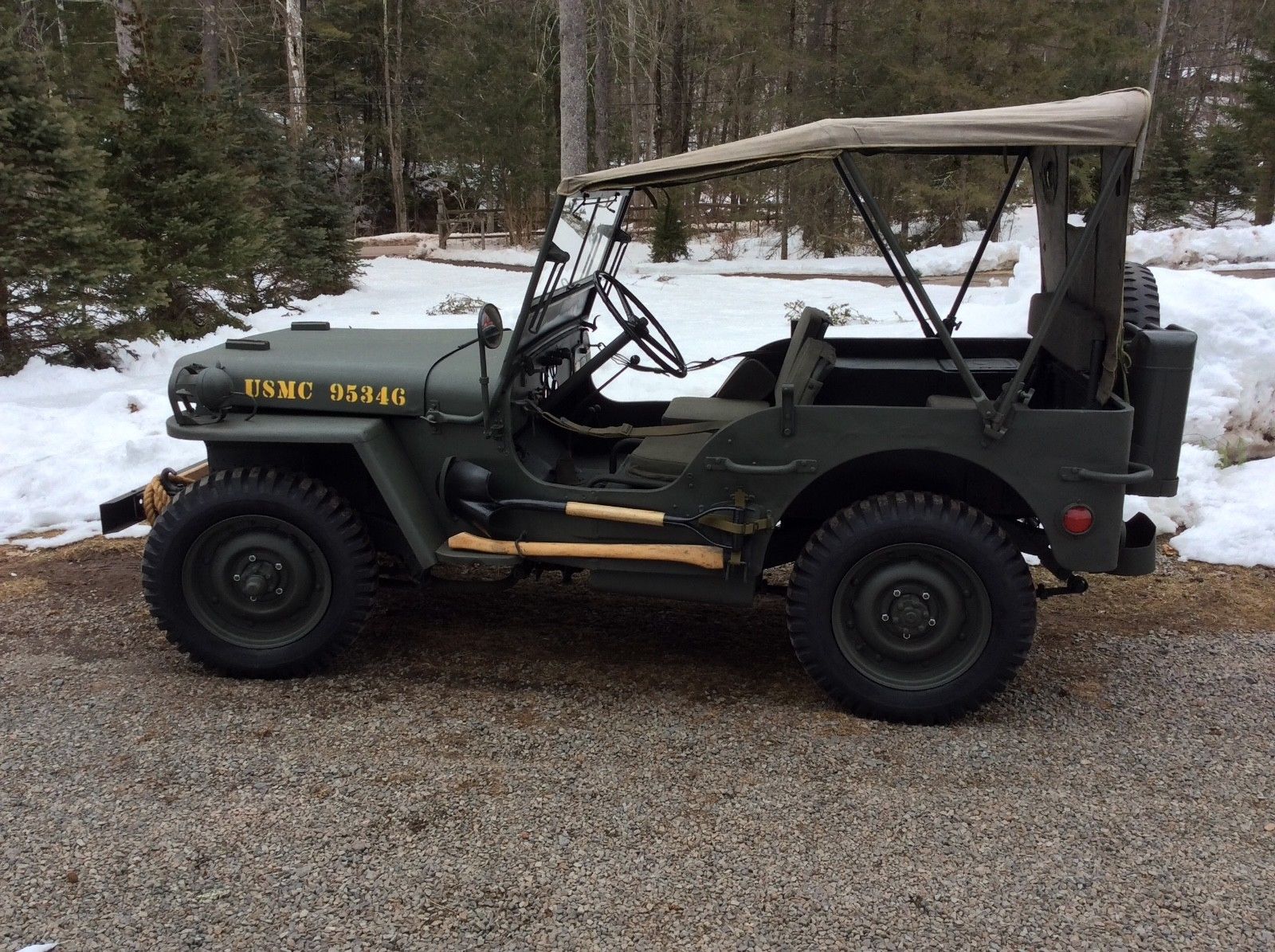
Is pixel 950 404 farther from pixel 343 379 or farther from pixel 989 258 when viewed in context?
pixel 989 258

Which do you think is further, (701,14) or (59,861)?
(701,14)

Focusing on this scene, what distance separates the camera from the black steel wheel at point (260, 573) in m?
3.56

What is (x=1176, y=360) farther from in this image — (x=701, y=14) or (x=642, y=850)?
(x=701, y=14)

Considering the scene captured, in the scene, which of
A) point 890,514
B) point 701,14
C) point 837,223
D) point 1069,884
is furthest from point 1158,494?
point 701,14

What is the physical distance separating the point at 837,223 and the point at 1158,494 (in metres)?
16.4

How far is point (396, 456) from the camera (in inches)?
143

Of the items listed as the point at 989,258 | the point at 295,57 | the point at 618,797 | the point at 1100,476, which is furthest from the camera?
the point at 295,57

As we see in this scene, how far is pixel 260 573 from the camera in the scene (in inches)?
142

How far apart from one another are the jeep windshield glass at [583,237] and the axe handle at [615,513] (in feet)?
2.58

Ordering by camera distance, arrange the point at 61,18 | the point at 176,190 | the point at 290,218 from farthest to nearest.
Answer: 1. the point at 61,18
2. the point at 290,218
3. the point at 176,190

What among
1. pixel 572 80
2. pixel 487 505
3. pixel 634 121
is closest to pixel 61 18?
pixel 634 121

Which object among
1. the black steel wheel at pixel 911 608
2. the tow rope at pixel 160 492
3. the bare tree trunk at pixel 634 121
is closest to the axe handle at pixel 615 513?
the black steel wheel at pixel 911 608

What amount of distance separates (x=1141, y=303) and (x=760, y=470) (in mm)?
1648

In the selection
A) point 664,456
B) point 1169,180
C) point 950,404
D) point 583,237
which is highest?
point 1169,180
